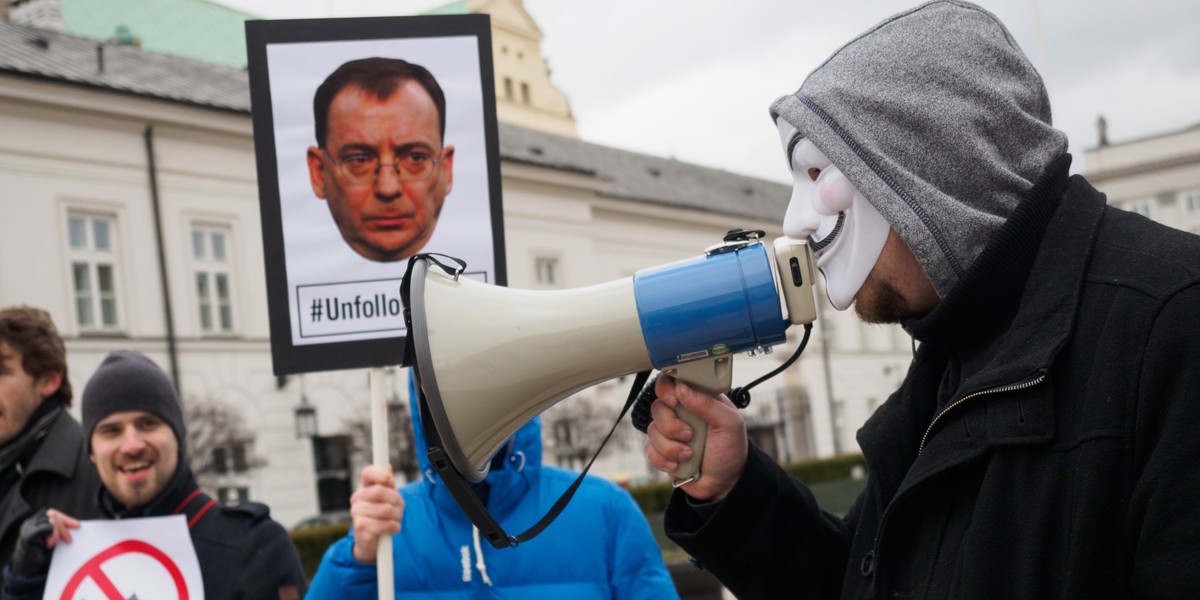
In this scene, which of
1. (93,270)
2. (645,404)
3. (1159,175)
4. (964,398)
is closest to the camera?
(964,398)

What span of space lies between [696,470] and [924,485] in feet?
1.64

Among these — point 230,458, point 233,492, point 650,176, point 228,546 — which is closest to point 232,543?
point 228,546

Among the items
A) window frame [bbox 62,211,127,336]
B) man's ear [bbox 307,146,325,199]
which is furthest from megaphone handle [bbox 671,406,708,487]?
window frame [bbox 62,211,127,336]

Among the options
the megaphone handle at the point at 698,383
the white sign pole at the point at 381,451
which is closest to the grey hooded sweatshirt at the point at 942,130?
the megaphone handle at the point at 698,383

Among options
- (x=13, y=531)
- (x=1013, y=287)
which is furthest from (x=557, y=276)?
(x=1013, y=287)

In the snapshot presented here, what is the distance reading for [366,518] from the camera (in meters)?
2.80

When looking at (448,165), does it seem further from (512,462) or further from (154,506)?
(154,506)

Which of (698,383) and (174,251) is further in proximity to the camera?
(174,251)

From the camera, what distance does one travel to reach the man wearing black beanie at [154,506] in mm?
3432

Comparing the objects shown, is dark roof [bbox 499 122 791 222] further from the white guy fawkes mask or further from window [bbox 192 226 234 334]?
the white guy fawkes mask

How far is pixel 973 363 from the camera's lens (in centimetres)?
176

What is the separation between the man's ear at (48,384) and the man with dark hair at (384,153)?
1.54m

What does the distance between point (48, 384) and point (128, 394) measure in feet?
2.18

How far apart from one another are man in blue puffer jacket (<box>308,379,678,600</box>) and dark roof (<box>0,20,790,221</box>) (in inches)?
294
